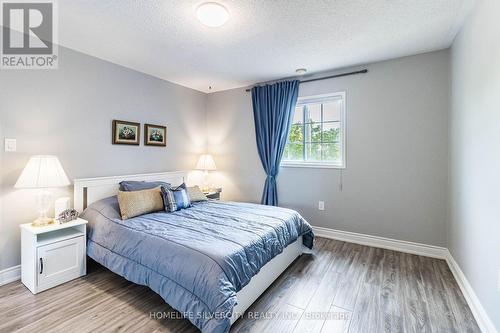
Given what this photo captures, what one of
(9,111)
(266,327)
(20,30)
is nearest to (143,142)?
(9,111)

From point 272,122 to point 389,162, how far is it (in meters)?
1.78

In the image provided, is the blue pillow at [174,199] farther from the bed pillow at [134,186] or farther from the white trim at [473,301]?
the white trim at [473,301]

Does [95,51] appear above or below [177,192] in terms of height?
above

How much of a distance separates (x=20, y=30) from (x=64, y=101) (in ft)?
2.38

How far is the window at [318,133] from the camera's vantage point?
3473mm

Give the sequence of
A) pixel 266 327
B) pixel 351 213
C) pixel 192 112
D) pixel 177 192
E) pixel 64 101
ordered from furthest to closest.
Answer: pixel 192 112 < pixel 351 213 < pixel 177 192 < pixel 64 101 < pixel 266 327

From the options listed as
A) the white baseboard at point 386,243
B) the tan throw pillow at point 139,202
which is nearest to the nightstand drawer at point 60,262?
the tan throw pillow at point 139,202

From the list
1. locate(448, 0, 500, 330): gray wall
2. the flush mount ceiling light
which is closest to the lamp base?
the flush mount ceiling light

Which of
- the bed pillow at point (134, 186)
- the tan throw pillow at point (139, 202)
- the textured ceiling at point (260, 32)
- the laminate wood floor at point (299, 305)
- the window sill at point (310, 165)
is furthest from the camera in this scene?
the window sill at point (310, 165)

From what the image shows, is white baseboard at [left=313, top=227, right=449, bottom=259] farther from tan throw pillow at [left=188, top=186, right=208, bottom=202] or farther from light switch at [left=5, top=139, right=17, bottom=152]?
light switch at [left=5, top=139, right=17, bottom=152]

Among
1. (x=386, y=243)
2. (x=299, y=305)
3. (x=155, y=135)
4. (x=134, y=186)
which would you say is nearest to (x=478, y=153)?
(x=386, y=243)

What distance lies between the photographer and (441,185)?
2.81 m

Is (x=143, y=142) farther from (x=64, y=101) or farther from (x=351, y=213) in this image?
(x=351, y=213)

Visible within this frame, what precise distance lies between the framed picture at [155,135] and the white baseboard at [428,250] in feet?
9.09
